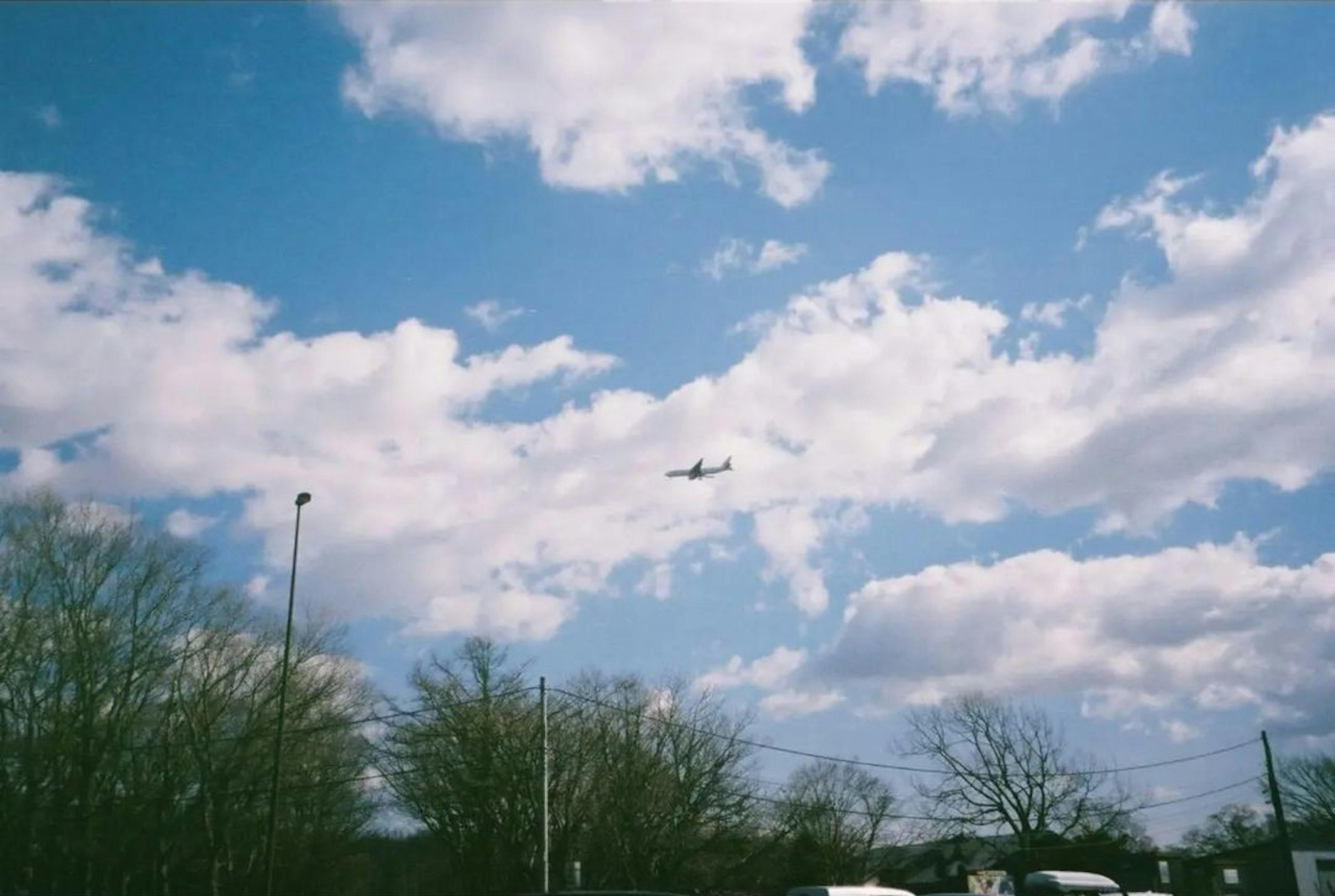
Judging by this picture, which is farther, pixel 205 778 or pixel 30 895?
pixel 205 778

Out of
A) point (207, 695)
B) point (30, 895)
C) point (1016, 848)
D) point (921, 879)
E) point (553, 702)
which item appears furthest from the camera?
point (921, 879)

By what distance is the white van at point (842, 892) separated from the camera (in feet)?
65.2

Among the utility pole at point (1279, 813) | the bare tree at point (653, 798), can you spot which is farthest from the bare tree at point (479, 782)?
the utility pole at point (1279, 813)

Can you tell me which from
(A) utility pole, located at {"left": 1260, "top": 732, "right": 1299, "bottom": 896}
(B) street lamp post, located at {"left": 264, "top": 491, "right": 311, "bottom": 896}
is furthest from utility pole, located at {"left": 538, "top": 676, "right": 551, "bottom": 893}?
(A) utility pole, located at {"left": 1260, "top": 732, "right": 1299, "bottom": 896}

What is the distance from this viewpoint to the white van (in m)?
19.9

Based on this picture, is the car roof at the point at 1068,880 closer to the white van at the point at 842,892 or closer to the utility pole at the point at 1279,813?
the white van at the point at 842,892

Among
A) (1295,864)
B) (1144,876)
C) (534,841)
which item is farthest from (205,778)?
(1295,864)

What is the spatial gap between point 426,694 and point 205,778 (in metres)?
11.6

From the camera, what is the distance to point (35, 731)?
3828 centimetres

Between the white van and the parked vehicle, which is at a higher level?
the white van

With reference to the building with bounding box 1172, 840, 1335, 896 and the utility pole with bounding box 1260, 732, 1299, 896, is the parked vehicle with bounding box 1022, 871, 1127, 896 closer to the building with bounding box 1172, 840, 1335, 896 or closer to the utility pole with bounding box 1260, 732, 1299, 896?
the utility pole with bounding box 1260, 732, 1299, 896

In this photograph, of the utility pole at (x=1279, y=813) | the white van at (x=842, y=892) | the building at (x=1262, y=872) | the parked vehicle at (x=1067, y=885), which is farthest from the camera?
the building at (x=1262, y=872)

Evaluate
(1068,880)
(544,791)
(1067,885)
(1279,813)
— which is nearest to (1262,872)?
(1279,813)

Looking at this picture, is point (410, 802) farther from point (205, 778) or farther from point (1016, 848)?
point (1016, 848)
